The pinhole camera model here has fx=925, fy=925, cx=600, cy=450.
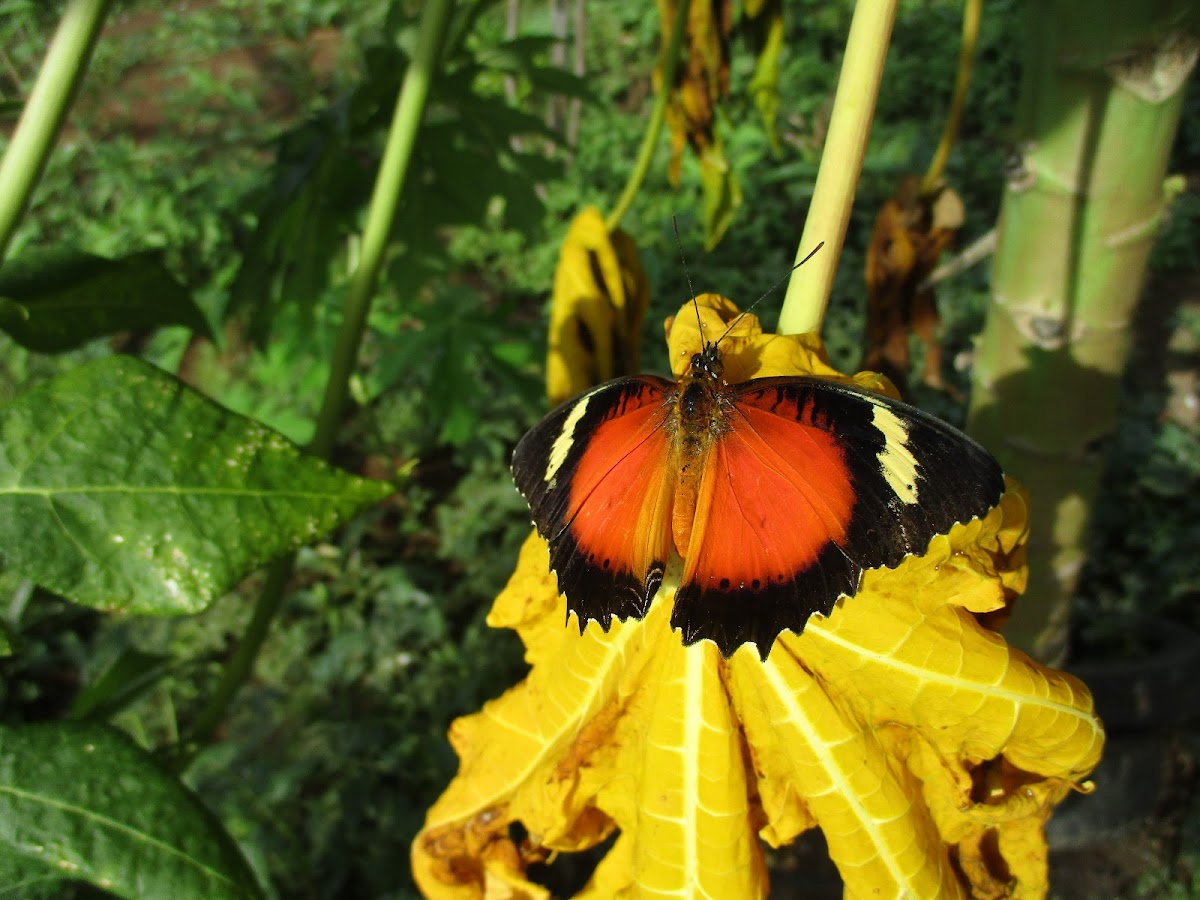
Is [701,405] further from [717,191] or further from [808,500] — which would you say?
[717,191]

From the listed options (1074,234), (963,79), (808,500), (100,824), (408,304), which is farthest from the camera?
(408,304)

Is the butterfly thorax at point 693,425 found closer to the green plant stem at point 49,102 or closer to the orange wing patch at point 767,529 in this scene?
the orange wing patch at point 767,529

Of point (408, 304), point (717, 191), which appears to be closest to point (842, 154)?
point (717, 191)

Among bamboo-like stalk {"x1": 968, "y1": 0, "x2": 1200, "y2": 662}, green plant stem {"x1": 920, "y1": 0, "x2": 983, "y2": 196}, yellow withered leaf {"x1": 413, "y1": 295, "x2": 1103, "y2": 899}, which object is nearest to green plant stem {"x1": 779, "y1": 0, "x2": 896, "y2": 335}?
yellow withered leaf {"x1": 413, "y1": 295, "x2": 1103, "y2": 899}

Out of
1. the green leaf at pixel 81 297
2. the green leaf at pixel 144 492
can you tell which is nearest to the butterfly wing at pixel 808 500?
the green leaf at pixel 144 492

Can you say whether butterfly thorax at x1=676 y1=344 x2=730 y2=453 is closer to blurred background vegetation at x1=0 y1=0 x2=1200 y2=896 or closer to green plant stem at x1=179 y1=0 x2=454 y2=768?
green plant stem at x1=179 y1=0 x2=454 y2=768

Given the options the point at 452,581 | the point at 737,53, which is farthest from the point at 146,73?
the point at 452,581

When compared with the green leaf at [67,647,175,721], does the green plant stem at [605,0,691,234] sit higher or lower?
higher

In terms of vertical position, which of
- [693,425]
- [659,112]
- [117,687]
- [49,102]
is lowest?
[117,687]
